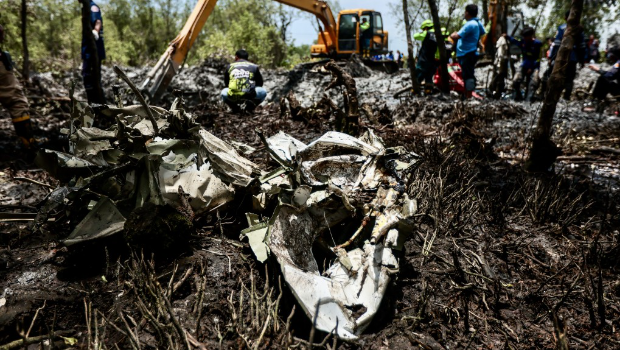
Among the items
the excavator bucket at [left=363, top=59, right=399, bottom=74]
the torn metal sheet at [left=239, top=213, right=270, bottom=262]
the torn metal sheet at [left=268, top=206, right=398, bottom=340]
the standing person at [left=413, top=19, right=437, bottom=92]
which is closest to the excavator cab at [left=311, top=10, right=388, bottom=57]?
the excavator bucket at [left=363, top=59, right=399, bottom=74]

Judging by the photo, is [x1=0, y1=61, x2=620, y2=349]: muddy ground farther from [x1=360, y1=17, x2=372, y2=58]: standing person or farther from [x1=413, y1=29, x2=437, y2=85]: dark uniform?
[x1=360, y1=17, x2=372, y2=58]: standing person

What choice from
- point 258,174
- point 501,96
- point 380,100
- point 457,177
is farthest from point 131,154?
point 501,96

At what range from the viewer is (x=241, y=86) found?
246 inches

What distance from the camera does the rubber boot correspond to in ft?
14.2

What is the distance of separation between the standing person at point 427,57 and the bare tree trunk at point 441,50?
0.23m

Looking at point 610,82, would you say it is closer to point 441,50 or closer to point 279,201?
point 441,50

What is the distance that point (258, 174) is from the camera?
2.76m

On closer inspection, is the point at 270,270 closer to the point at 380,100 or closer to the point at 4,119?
the point at 380,100

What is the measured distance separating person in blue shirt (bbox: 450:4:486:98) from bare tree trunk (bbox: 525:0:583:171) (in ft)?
11.9

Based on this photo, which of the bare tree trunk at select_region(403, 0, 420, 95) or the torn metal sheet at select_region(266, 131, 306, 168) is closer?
the torn metal sheet at select_region(266, 131, 306, 168)

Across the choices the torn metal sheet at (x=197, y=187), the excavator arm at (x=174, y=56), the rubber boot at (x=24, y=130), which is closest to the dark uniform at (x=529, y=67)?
the excavator arm at (x=174, y=56)

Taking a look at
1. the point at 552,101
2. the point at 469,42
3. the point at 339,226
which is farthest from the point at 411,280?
the point at 469,42

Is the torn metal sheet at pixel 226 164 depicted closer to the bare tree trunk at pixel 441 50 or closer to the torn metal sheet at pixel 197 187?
the torn metal sheet at pixel 197 187

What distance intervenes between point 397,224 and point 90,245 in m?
1.63
